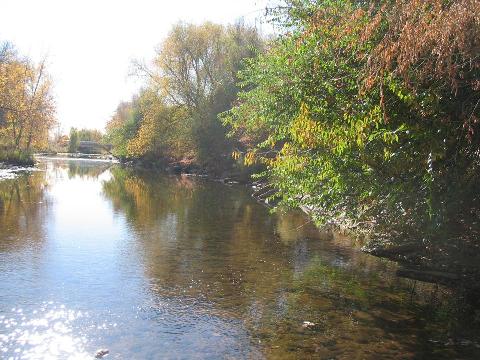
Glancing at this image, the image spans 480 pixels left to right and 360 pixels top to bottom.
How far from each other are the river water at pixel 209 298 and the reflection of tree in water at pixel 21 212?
5.0 inches

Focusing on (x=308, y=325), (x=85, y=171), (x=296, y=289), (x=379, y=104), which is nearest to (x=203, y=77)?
(x=85, y=171)

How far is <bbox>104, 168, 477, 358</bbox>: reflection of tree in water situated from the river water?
0.12 ft

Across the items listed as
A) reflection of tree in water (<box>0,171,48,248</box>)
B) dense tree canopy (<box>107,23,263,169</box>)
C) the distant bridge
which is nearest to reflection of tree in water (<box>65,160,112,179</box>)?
dense tree canopy (<box>107,23,263,169</box>)

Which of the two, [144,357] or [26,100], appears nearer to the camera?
[144,357]

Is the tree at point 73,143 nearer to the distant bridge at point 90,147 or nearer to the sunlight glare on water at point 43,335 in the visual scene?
the distant bridge at point 90,147

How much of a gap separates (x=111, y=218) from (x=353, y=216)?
37.4ft

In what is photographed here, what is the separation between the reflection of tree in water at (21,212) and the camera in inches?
589

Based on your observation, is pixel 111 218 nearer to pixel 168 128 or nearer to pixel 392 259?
pixel 392 259

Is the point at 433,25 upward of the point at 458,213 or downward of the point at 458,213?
upward

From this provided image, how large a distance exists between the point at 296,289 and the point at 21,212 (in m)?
14.1

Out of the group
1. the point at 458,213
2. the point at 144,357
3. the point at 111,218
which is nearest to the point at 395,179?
the point at 458,213

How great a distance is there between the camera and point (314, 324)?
838 centimetres

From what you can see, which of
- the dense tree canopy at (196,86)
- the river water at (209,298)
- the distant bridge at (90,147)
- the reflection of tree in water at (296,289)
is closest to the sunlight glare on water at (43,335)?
the river water at (209,298)

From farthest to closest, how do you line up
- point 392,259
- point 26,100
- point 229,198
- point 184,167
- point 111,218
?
point 184,167, point 26,100, point 229,198, point 111,218, point 392,259
